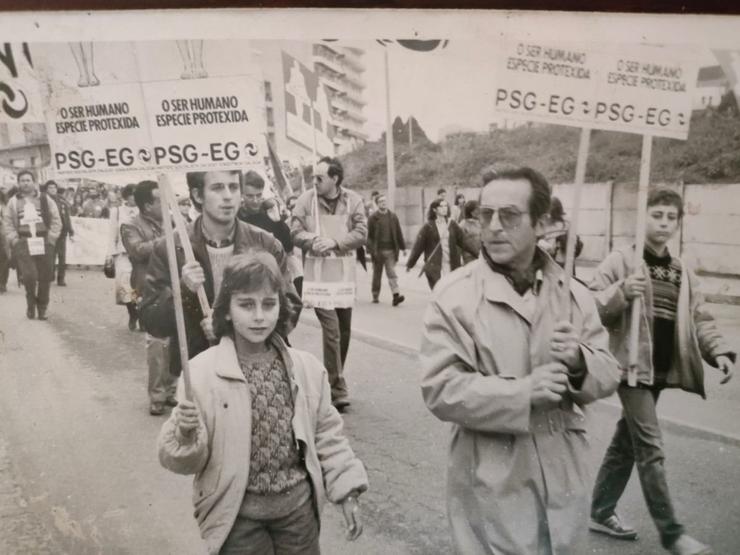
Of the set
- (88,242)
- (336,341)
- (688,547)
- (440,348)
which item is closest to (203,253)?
(88,242)

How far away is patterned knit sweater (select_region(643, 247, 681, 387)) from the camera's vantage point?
2150 millimetres

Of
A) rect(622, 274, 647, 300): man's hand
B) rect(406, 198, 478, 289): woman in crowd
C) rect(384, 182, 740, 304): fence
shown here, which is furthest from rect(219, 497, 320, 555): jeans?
rect(622, 274, 647, 300): man's hand

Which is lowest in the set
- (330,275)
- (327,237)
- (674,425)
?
(674,425)

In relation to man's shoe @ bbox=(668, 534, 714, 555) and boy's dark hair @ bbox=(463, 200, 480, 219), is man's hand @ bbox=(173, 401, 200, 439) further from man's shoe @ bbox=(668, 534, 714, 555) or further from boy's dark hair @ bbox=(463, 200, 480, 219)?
man's shoe @ bbox=(668, 534, 714, 555)

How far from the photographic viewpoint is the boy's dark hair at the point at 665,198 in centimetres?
→ 212

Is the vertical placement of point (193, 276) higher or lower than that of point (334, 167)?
lower

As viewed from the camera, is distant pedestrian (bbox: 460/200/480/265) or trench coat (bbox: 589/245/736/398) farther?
trench coat (bbox: 589/245/736/398)

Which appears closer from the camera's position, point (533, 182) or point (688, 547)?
point (533, 182)

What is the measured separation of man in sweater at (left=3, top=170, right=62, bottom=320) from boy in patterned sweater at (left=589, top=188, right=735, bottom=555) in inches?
58.6

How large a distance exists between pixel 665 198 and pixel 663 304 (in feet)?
0.97

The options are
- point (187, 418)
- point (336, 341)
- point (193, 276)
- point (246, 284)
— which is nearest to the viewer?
Answer: point (187, 418)

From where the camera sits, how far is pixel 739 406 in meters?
2.21

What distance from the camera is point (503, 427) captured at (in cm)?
178

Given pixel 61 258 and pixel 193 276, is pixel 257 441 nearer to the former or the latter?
pixel 193 276
